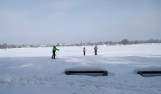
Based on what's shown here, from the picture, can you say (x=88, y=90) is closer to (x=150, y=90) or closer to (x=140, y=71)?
(x=150, y=90)

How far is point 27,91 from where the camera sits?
7.41 metres

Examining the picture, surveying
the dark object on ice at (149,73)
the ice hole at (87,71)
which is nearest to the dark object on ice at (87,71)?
the ice hole at (87,71)

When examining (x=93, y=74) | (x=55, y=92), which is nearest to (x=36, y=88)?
(x=55, y=92)

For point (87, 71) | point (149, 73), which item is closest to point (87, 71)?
point (87, 71)

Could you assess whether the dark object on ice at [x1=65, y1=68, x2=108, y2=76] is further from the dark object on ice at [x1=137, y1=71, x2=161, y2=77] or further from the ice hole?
the dark object on ice at [x1=137, y1=71, x2=161, y2=77]

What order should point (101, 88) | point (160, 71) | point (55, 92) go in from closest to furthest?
point (55, 92)
point (101, 88)
point (160, 71)

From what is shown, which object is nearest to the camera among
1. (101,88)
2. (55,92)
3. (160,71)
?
(55,92)

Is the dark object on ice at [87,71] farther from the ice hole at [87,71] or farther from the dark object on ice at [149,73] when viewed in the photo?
the dark object on ice at [149,73]

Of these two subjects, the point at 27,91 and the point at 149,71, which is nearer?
the point at 27,91

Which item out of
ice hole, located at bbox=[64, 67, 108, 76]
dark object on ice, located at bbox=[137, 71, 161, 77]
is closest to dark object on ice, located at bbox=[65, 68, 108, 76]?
ice hole, located at bbox=[64, 67, 108, 76]

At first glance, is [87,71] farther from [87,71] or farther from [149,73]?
[149,73]

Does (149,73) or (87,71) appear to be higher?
(87,71)

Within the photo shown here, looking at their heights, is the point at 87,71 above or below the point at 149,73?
above

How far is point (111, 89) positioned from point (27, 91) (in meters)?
3.09
